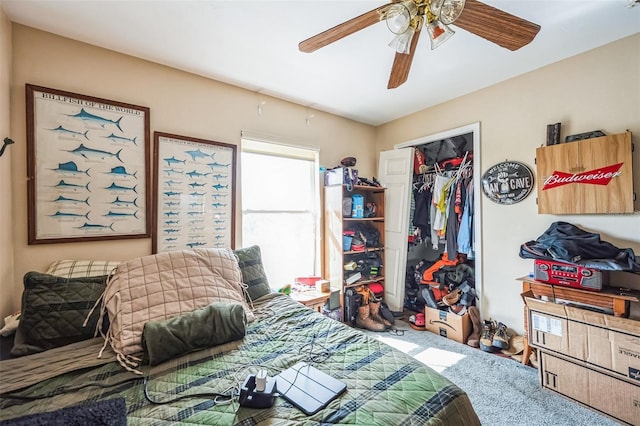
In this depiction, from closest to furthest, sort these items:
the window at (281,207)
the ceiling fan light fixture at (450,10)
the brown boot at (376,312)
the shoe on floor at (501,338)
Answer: the ceiling fan light fixture at (450,10)
the shoe on floor at (501,338)
the window at (281,207)
the brown boot at (376,312)

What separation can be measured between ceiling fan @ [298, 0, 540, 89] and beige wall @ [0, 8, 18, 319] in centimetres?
184

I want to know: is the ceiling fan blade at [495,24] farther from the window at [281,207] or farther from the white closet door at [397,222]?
the window at [281,207]

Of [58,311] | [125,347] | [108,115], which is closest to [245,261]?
[125,347]

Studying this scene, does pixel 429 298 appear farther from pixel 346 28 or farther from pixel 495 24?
pixel 346 28

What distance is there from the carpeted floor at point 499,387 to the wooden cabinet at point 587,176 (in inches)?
53.1

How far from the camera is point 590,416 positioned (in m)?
1.63

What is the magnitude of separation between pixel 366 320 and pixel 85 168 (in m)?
2.93

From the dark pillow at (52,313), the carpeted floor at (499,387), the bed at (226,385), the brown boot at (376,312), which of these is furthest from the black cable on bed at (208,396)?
the brown boot at (376,312)

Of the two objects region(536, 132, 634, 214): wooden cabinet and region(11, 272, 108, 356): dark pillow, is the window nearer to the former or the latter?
region(11, 272, 108, 356): dark pillow

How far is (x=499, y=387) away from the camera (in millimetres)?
1935

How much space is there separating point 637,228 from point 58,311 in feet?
12.0

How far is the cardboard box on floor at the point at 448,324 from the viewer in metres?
2.65

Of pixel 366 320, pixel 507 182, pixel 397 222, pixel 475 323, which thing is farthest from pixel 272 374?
pixel 507 182

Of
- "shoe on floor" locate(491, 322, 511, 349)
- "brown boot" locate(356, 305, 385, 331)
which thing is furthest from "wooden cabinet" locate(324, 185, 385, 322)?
"shoe on floor" locate(491, 322, 511, 349)
